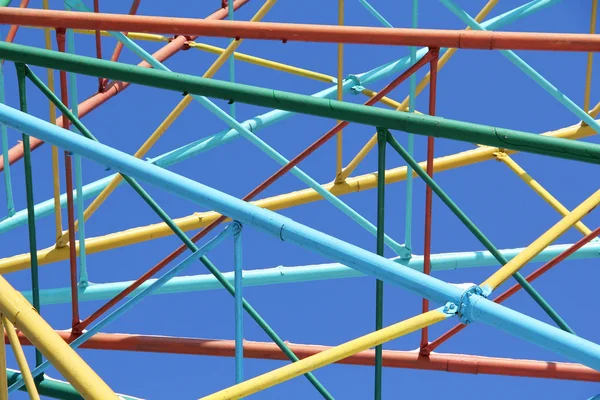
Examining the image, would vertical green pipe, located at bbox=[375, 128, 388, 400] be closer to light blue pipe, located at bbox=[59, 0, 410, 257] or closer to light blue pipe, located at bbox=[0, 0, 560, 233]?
light blue pipe, located at bbox=[59, 0, 410, 257]

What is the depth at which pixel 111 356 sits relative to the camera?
1703 centimetres

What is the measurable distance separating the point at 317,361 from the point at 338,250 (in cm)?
69

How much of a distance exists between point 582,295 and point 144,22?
820 centimetres

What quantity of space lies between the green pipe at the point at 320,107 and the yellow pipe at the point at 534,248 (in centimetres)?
56

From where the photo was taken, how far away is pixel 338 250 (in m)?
8.22

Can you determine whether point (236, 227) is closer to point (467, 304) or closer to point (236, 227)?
point (236, 227)

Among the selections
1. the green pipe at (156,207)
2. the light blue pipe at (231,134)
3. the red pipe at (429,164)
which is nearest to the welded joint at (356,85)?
the light blue pipe at (231,134)

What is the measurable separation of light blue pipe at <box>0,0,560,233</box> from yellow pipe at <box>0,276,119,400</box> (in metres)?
6.45

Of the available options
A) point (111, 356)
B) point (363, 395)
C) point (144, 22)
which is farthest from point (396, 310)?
point (144, 22)

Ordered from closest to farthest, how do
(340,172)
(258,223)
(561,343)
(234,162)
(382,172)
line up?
(561,343), (258,223), (382,172), (340,172), (234,162)

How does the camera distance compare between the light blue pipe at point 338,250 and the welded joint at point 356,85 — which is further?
the welded joint at point 356,85

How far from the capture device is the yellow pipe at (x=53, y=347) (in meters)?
7.34

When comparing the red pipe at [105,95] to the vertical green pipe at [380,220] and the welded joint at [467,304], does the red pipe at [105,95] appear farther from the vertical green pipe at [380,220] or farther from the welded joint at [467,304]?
the welded joint at [467,304]

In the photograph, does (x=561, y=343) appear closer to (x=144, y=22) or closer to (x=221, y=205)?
(x=221, y=205)
